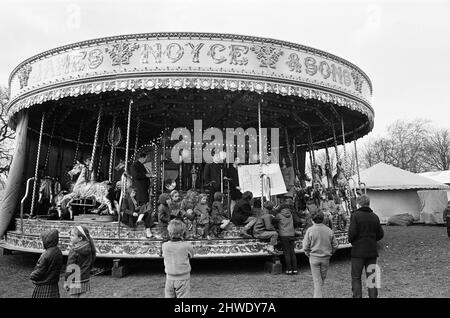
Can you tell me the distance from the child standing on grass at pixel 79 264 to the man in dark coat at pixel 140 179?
723 cm

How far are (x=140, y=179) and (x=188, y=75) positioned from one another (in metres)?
5.46

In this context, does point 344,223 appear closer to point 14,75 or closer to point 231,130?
point 231,130

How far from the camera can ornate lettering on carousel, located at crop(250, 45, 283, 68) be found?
26.2 feet

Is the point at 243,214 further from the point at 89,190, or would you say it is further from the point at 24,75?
the point at 24,75

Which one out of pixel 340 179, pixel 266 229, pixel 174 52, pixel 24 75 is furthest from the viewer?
pixel 340 179

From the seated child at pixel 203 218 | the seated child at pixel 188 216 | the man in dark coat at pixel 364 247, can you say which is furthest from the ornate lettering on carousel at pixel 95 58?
the man in dark coat at pixel 364 247

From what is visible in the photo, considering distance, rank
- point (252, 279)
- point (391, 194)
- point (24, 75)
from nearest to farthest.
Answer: point (252, 279) → point (24, 75) → point (391, 194)

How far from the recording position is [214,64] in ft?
25.3

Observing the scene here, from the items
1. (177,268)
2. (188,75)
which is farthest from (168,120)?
(177,268)

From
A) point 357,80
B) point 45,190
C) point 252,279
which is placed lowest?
point 252,279

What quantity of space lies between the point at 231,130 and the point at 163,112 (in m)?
2.63

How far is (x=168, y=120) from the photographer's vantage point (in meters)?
13.0

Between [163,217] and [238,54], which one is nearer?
[163,217]

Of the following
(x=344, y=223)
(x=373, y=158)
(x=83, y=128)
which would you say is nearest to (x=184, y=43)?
(x=344, y=223)
